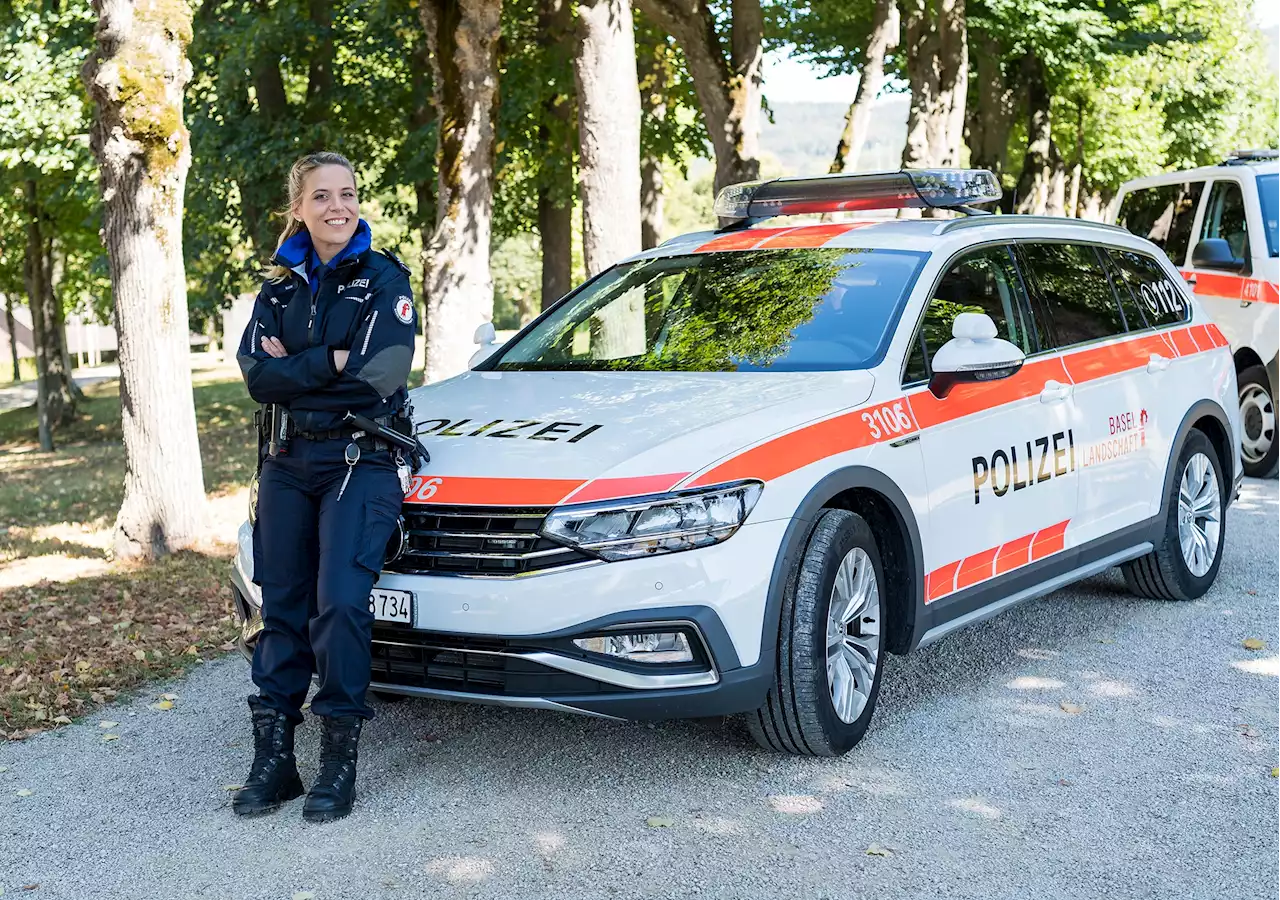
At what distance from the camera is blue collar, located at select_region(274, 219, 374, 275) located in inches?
186

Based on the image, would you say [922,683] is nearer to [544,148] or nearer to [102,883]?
[102,883]

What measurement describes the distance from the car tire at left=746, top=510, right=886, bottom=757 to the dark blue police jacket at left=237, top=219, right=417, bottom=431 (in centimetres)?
140

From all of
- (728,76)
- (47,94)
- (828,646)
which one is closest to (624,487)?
(828,646)

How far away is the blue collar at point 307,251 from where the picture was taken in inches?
186

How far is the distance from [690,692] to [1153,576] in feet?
11.4

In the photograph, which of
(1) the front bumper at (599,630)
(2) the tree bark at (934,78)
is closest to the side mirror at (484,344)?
(1) the front bumper at (599,630)

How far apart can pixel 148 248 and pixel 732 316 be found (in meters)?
4.80

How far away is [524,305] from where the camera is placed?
79.2m

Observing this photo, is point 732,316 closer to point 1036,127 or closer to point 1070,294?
point 1070,294

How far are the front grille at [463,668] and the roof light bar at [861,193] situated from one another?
2.90 m

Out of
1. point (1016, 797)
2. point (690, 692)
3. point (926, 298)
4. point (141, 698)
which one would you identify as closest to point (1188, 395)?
point (926, 298)

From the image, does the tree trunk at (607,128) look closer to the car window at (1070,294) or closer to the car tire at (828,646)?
the car window at (1070,294)

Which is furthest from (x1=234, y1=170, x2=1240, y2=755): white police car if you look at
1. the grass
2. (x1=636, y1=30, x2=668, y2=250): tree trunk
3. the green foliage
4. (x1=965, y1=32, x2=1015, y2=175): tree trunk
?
(x1=965, y1=32, x2=1015, y2=175): tree trunk

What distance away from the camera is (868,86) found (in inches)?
711
